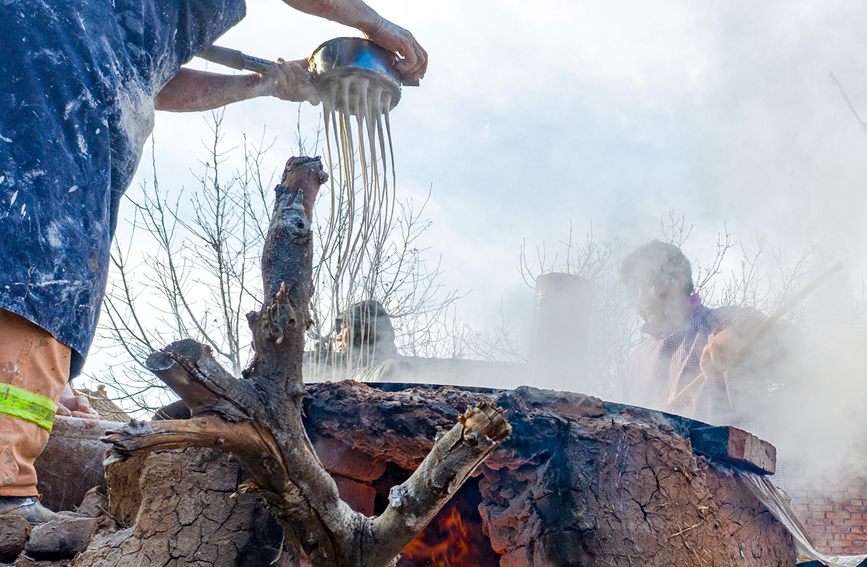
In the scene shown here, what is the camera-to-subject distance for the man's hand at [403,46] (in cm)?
257

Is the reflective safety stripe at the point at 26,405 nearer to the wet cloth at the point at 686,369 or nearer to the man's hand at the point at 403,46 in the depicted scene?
the man's hand at the point at 403,46

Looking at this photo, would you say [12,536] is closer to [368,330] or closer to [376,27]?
[376,27]

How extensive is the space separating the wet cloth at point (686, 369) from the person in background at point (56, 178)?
11.6 ft

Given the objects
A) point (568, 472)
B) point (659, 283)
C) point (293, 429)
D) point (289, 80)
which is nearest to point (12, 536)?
point (293, 429)

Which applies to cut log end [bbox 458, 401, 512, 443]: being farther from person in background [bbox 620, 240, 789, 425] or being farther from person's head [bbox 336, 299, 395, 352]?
person's head [bbox 336, 299, 395, 352]

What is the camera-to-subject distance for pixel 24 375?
163 centimetres

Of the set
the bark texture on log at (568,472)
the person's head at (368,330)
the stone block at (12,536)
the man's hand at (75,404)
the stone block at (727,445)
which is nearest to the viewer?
the stone block at (12,536)

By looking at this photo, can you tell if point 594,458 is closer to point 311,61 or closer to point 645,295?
point 311,61

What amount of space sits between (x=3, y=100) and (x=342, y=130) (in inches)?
48.4

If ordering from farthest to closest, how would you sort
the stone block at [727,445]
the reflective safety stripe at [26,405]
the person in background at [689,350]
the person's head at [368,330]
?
the person's head at [368,330]
the person in background at [689,350]
the stone block at [727,445]
the reflective safety stripe at [26,405]

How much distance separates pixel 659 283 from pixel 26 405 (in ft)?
13.3

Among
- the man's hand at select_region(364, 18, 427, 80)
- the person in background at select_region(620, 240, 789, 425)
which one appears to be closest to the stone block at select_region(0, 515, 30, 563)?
the man's hand at select_region(364, 18, 427, 80)

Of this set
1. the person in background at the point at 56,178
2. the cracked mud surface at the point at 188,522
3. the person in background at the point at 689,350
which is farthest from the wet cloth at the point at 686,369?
the person in background at the point at 56,178

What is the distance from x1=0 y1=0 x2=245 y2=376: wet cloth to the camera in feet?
5.32
